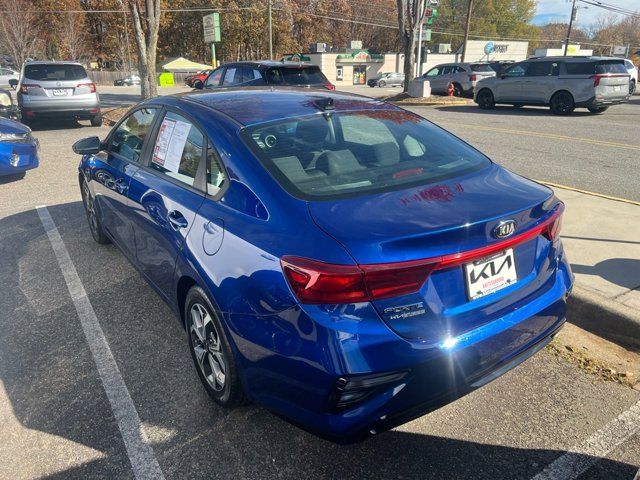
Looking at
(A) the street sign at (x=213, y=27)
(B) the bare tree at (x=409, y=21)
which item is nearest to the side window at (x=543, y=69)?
(B) the bare tree at (x=409, y=21)

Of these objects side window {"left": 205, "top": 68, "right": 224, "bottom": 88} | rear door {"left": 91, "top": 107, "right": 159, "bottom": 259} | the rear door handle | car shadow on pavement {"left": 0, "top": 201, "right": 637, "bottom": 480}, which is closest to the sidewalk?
car shadow on pavement {"left": 0, "top": 201, "right": 637, "bottom": 480}

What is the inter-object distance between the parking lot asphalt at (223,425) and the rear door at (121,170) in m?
0.66

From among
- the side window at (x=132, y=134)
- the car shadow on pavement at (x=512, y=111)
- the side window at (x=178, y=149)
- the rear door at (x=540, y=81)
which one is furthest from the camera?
the car shadow on pavement at (x=512, y=111)

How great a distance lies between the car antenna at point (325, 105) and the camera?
3088 millimetres

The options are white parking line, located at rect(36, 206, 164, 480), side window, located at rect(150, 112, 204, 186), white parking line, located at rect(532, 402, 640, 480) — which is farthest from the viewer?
side window, located at rect(150, 112, 204, 186)

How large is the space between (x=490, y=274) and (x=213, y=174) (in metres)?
1.49

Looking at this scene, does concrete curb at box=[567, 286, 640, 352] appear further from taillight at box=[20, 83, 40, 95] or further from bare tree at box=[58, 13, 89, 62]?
bare tree at box=[58, 13, 89, 62]

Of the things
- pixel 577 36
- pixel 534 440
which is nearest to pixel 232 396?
pixel 534 440

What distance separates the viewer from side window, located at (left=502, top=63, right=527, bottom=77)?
54.4 feet

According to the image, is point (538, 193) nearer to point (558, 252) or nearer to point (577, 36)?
point (558, 252)

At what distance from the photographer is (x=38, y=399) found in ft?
9.56

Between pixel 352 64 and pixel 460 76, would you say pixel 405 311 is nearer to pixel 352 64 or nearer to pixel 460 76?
pixel 460 76

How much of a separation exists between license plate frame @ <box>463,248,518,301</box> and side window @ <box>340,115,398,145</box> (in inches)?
43.3

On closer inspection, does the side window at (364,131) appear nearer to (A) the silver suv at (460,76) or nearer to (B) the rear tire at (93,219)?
(B) the rear tire at (93,219)
